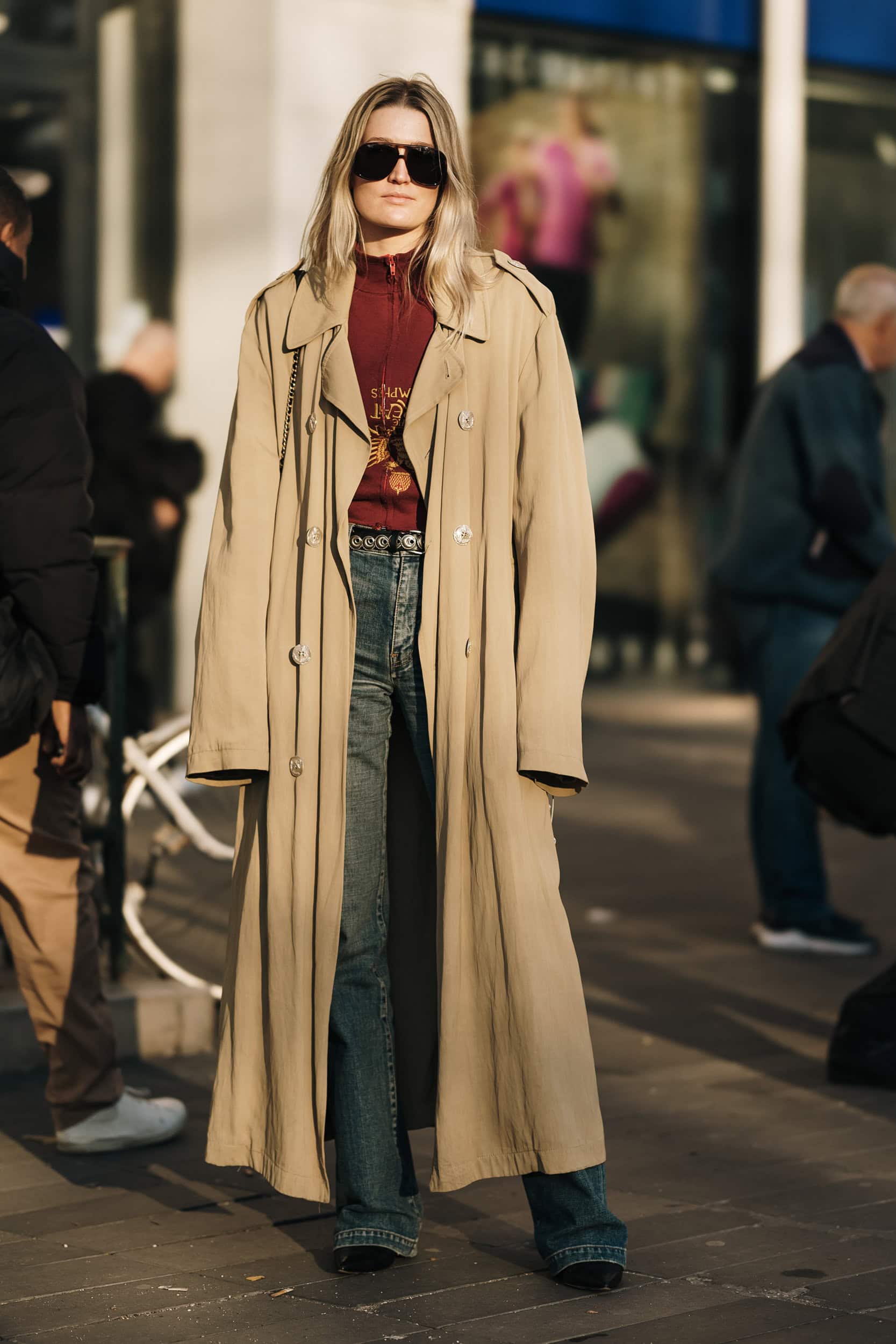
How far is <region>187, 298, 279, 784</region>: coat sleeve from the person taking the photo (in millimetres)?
3660

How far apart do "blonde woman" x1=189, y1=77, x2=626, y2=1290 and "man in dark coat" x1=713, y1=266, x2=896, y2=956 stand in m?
3.21

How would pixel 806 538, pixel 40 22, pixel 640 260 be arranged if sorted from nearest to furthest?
pixel 806 538, pixel 40 22, pixel 640 260

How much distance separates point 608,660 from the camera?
1374 centimetres

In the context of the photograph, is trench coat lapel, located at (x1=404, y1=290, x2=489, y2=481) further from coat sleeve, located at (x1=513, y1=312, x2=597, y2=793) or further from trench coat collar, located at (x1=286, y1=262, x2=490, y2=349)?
coat sleeve, located at (x1=513, y1=312, x2=597, y2=793)

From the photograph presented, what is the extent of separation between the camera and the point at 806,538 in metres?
6.86

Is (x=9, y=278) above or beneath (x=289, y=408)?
above

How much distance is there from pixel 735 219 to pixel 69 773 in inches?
414

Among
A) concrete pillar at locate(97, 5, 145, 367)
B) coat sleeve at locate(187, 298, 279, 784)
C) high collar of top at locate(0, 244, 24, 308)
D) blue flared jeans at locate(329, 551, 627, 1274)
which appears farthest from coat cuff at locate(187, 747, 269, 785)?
concrete pillar at locate(97, 5, 145, 367)

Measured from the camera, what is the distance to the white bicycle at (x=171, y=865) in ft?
19.0

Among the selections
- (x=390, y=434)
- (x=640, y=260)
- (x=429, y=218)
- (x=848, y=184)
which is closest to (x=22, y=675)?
(x=390, y=434)

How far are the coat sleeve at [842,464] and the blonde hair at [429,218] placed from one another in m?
3.18

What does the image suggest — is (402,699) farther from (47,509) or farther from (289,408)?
(47,509)

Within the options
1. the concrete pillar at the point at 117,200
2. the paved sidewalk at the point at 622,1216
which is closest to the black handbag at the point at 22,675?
the paved sidewalk at the point at 622,1216

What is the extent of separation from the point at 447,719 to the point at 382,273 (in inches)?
31.9
